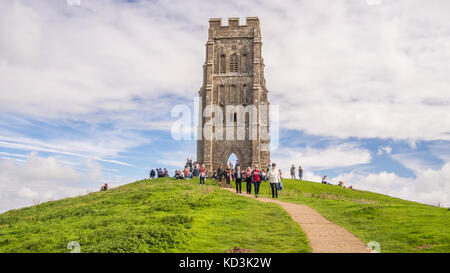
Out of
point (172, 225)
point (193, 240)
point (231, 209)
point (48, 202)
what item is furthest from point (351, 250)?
point (48, 202)

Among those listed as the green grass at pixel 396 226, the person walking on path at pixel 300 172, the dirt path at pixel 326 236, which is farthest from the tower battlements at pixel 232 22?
the dirt path at pixel 326 236

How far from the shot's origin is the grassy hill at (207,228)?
10672 millimetres

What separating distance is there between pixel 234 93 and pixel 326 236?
35.5 meters

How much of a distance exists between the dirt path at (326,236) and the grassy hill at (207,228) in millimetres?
323

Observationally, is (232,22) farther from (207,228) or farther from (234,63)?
(207,228)

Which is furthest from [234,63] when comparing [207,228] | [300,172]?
[207,228]

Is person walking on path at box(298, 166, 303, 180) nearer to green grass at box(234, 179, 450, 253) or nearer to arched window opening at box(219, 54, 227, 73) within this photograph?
arched window opening at box(219, 54, 227, 73)

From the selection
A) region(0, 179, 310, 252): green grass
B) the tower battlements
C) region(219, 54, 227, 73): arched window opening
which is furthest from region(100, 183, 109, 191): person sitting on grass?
the tower battlements

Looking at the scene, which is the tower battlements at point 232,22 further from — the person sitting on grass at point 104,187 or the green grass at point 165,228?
the green grass at point 165,228

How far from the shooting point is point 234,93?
150 feet

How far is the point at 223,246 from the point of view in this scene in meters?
10.5

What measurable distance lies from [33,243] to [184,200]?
7124 mm

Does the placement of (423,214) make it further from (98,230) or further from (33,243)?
(33,243)

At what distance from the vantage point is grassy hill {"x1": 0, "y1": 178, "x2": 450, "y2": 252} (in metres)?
10.7
